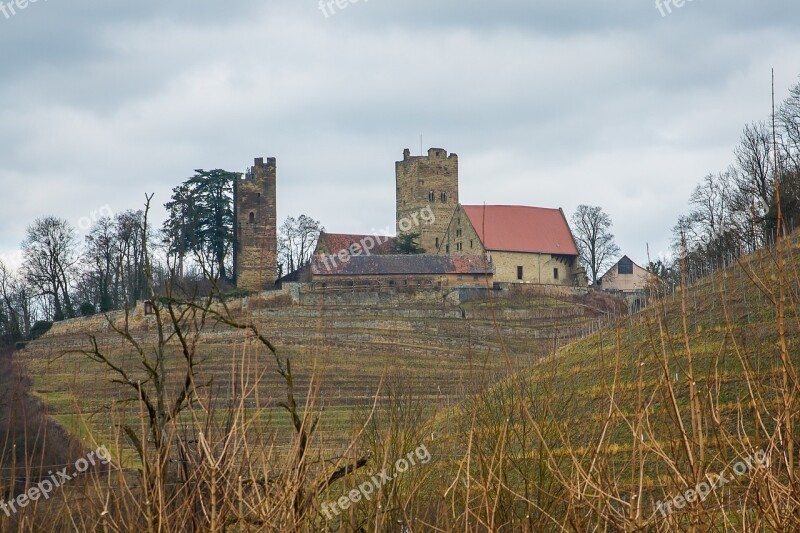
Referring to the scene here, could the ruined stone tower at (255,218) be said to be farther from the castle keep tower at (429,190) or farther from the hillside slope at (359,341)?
the castle keep tower at (429,190)

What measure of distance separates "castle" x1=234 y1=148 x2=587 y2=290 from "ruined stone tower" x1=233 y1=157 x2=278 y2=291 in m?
0.07

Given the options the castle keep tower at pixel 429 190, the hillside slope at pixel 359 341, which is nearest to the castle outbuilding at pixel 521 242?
the castle keep tower at pixel 429 190

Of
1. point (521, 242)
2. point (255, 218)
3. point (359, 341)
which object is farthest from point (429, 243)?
point (359, 341)

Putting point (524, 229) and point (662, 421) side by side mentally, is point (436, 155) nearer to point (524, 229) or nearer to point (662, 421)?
point (524, 229)

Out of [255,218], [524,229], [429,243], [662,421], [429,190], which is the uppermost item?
[429,190]

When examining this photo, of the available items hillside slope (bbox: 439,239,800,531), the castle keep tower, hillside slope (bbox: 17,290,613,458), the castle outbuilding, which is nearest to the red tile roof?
the castle outbuilding

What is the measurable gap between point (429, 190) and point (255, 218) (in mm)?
16337

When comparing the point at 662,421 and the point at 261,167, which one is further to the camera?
the point at 261,167

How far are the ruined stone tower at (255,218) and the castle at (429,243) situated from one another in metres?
0.07

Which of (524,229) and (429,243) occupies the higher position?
(524,229)

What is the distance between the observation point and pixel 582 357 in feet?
105

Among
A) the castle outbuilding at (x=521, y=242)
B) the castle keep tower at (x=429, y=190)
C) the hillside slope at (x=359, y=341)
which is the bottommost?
the hillside slope at (x=359, y=341)

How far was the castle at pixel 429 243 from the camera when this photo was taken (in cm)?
6888

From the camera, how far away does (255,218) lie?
75062 mm
